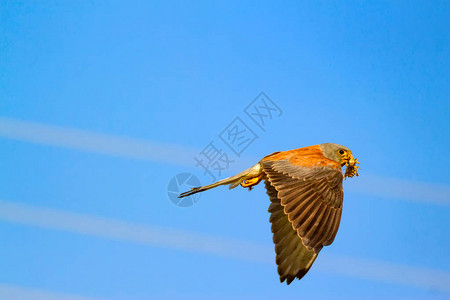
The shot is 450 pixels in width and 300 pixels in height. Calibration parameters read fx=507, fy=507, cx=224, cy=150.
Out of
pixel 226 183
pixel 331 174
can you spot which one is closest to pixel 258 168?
pixel 226 183

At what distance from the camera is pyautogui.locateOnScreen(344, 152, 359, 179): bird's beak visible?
8820 millimetres

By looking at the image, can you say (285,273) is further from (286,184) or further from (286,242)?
(286,184)

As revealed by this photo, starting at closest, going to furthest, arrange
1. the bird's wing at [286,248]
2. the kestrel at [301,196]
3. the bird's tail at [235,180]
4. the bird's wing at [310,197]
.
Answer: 1. the bird's wing at [310,197]
2. the kestrel at [301,196]
3. the bird's wing at [286,248]
4. the bird's tail at [235,180]

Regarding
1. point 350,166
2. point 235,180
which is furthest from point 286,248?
point 350,166

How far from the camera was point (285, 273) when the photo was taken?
24.8 ft

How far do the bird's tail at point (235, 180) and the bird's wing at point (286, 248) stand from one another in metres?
0.59

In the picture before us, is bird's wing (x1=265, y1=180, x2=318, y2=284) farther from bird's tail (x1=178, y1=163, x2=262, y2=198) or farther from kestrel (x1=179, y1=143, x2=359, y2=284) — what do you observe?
bird's tail (x1=178, y1=163, x2=262, y2=198)

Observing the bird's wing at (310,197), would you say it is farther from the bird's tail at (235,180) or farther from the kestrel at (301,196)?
the bird's tail at (235,180)

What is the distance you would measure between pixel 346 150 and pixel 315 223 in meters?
2.10

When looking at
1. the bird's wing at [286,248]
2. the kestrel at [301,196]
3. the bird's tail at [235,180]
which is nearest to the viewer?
the kestrel at [301,196]

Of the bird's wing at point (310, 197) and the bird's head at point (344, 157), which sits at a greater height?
the bird's head at point (344, 157)

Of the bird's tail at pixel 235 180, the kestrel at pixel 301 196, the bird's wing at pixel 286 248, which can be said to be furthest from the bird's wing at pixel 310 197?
the bird's wing at pixel 286 248

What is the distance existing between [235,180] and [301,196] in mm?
1477

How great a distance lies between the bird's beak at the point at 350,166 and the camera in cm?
882
